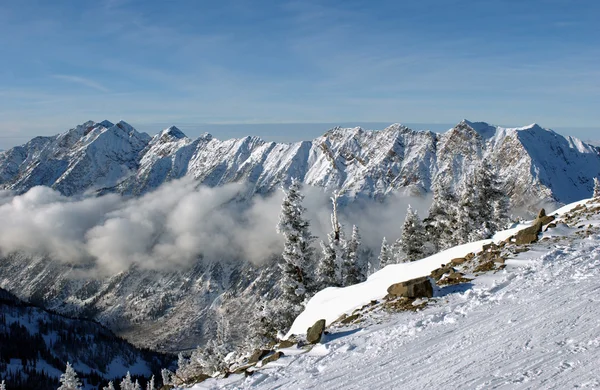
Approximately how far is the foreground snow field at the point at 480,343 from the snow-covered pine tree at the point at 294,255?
53.0 feet

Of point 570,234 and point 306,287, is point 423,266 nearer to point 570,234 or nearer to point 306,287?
point 570,234

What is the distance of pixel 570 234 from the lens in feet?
58.7

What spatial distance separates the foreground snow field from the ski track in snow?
0.02 metres

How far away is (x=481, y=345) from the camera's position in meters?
9.88

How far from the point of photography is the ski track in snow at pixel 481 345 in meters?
8.47

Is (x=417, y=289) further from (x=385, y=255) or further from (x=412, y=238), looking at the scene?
(x=385, y=255)

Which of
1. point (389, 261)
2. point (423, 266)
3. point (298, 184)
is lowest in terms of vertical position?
point (389, 261)

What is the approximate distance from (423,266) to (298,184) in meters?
11.0

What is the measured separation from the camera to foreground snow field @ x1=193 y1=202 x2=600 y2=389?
8.50 meters

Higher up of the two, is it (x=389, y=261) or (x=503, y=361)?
(x=503, y=361)

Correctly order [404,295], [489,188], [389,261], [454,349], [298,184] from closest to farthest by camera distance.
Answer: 1. [454,349]
2. [404,295]
3. [298,184]
4. [489,188]
5. [389,261]

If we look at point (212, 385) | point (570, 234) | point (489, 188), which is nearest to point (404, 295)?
point (212, 385)

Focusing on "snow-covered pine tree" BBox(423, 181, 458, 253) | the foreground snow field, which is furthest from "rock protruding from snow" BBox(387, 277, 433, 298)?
"snow-covered pine tree" BBox(423, 181, 458, 253)

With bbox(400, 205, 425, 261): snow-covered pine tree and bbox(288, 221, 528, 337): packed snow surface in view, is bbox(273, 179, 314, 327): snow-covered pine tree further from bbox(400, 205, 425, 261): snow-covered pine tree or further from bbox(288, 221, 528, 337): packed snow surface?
bbox(400, 205, 425, 261): snow-covered pine tree
